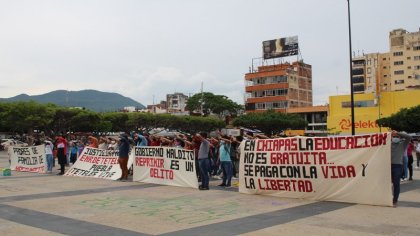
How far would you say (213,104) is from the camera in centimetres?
10481

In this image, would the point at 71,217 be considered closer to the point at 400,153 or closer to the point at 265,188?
the point at 265,188

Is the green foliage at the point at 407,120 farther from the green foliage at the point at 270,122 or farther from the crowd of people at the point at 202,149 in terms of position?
the crowd of people at the point at 202,149

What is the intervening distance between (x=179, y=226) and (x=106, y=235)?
1341mm

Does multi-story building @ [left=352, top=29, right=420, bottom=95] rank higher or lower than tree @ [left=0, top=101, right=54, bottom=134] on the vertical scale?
higher

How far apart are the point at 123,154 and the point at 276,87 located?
8613 cm

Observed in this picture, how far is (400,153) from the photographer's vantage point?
1064 centimetres

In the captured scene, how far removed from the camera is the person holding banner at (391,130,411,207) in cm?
1053

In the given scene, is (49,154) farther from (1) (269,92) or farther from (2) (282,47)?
(1) (269,92)

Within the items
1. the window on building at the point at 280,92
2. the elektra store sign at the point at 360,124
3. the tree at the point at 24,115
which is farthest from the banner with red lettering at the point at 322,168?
the window on building at the point at 280,92

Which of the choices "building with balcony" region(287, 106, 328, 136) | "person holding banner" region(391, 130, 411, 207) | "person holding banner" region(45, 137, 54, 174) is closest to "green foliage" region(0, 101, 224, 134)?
"building with balcony" region(287, 106, 328, 136)

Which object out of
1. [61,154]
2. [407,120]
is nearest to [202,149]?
[61,154]

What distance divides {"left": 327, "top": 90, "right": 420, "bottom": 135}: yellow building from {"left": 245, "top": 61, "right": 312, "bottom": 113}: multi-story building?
25.0 meters

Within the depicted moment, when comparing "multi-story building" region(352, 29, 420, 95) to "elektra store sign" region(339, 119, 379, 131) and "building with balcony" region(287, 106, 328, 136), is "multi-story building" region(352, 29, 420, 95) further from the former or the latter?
"elektra store sign" region(339, 119, 379, 131)

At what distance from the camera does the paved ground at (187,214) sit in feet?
25.7
